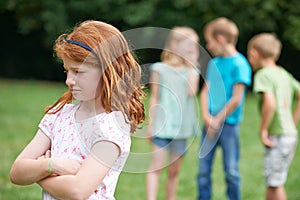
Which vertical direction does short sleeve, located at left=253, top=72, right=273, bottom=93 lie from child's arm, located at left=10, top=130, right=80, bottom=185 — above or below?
below

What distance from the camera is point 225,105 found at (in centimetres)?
529

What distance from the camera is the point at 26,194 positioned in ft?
18.1

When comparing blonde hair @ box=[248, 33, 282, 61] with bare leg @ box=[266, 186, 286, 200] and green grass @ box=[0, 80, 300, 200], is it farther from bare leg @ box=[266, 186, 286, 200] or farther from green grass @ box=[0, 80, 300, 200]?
green grass @ box=[0, 80, 300, 200]

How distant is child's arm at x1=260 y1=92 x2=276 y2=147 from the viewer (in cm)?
497

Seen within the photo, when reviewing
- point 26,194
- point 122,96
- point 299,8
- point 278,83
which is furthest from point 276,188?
point 299,8

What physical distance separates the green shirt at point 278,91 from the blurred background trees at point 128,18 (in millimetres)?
15694

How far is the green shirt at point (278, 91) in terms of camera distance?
5035 millimetres

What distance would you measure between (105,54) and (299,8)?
19.3m

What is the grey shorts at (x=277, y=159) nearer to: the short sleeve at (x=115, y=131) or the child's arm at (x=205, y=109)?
the child's arm at (x=205, y=109)

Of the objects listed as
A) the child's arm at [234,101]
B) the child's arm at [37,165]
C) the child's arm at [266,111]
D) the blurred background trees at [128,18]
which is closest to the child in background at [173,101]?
the child's arm at [234,101]

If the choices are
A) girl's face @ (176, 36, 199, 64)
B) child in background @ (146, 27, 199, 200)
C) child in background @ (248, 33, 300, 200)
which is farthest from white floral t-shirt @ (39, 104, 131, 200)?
child in background @ (248, 33, 300, 200)

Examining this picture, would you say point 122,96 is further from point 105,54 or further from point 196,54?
point 196,54

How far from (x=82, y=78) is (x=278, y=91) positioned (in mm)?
3116

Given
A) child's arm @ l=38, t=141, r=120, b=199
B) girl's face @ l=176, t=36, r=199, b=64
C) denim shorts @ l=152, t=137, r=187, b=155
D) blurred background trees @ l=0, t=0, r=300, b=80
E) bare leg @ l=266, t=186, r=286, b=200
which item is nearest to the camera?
child's arm @ l=38, t=141, r=120, b=199
